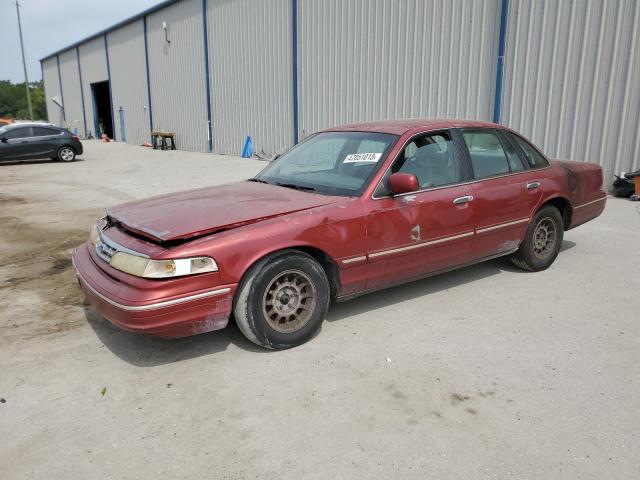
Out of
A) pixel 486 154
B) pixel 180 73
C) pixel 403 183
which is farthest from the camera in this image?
pixel 180 73

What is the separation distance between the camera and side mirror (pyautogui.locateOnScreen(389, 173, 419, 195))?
3824 millimetres

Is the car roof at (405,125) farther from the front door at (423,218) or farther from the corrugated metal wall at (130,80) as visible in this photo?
the corrugated metal wall at (130,80)

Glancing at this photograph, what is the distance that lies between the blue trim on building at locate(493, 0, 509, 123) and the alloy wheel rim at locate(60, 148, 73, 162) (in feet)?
50.2

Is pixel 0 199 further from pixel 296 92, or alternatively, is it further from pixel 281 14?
pixel 281 14

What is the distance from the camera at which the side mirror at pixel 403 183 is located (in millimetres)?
3824

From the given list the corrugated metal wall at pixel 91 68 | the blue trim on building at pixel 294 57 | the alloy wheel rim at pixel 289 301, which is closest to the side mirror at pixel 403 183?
the alloy wheel rim at pixel 289 301

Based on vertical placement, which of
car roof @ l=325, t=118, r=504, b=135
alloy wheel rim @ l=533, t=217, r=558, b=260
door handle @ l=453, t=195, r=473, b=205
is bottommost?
alloy wheel rim @ l=533, t=217, r=558, b=260

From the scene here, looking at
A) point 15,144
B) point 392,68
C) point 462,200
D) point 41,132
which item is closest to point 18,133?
point 15,144

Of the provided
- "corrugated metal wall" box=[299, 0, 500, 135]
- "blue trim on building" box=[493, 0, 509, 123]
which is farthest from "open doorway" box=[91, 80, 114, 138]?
"blue trim on building" box=[493, 0, 509, 123]

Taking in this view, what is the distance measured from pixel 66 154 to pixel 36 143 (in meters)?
1.08

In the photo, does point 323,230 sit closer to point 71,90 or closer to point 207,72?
point 207,72

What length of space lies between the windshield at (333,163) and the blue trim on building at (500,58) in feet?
24.0

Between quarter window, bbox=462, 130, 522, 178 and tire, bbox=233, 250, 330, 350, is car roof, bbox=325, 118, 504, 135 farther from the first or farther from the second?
tire, bbox=233, 250, 330, 350

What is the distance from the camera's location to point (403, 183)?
3828 mm
